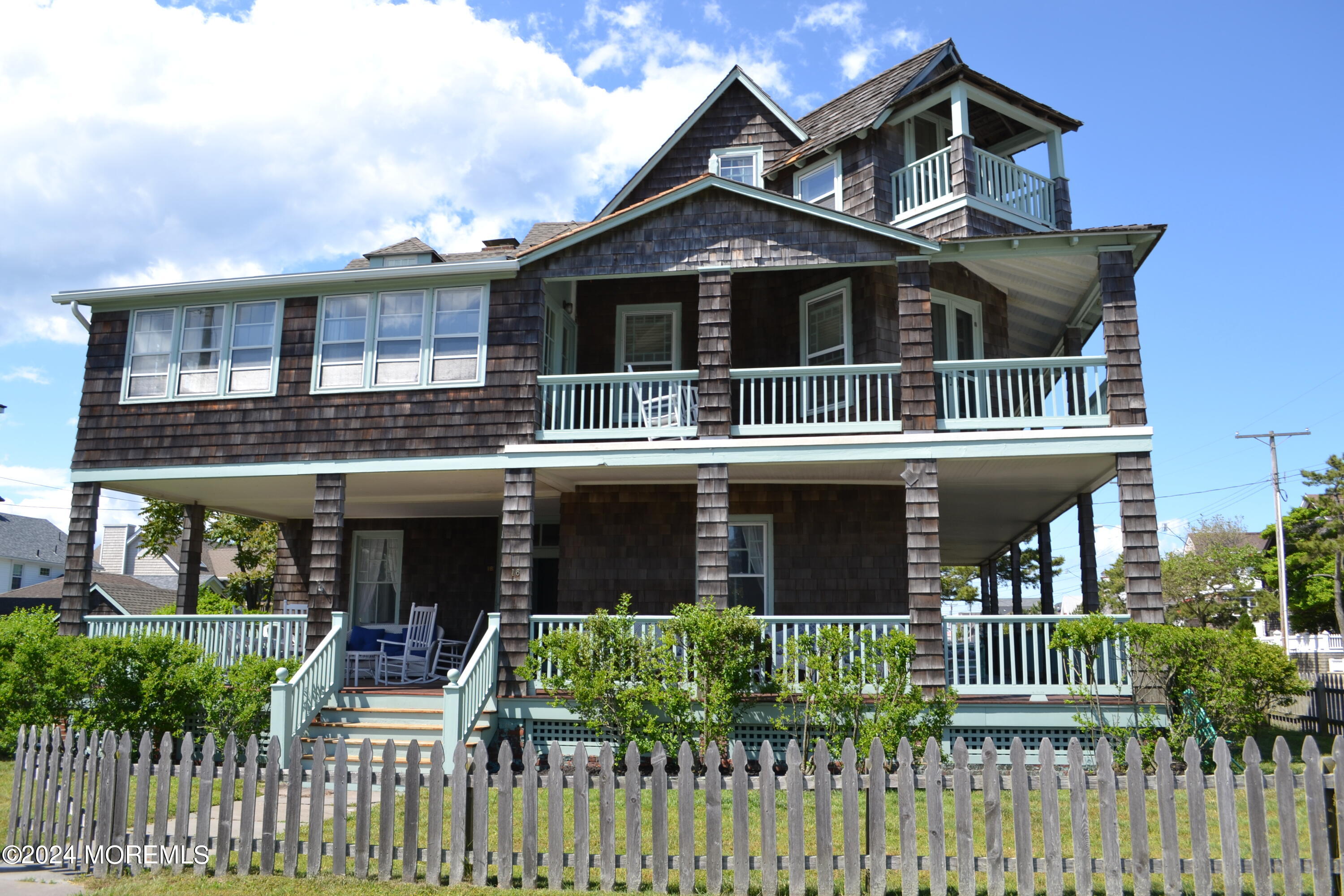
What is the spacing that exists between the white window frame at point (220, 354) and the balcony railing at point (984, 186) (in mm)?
10406

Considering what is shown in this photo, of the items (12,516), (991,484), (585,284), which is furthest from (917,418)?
(12,516)

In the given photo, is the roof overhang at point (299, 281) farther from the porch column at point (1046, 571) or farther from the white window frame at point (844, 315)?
the porch column at point (1046, 571)

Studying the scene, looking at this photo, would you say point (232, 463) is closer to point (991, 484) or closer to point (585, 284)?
point (585, 284)

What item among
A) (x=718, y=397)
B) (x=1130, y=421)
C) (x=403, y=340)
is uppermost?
(x=403, y=340)

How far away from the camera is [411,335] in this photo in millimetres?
14875

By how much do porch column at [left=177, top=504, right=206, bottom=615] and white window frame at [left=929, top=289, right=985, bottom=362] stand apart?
13807mm

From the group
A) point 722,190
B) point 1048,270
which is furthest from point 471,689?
point 1048,270

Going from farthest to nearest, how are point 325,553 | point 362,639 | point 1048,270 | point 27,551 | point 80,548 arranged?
point 27,551 < point 362,639 < point 80,548 < point 1048,270 < point 325,553

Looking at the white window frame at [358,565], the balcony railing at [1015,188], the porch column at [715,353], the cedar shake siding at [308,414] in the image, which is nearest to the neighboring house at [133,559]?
the white window frame at [358,565]

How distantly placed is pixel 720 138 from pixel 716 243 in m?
5.97

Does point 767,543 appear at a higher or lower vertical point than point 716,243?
lower

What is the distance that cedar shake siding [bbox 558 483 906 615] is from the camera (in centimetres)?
1540

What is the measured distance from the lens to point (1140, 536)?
12367mm

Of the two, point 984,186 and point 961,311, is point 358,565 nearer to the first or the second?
point 961,311
